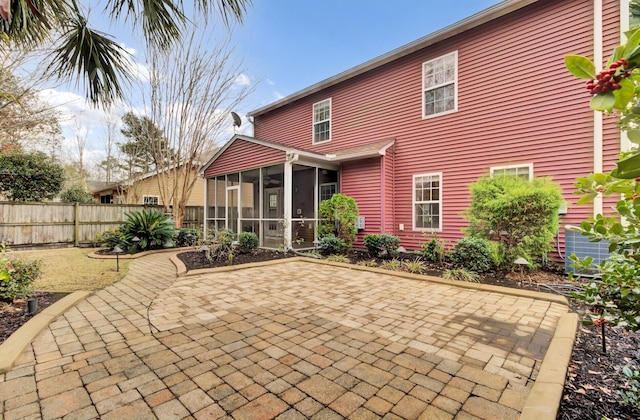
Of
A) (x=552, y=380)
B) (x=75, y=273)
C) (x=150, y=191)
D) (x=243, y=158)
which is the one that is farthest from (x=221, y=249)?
(x=150, y=191)

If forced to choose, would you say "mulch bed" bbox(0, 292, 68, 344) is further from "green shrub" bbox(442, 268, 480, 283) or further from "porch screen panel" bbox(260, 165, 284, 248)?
"green shrub" bbox(442, 268, 480, 283)

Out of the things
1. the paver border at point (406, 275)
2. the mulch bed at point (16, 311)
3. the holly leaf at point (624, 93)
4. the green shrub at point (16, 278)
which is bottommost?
the paver border at point (406, 275)

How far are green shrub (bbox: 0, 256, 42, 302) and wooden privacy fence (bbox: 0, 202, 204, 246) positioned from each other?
21.0 ft

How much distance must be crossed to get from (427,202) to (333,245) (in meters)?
2.85

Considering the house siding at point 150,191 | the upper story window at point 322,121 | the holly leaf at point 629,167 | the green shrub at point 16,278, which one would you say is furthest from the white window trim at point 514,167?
the house siding at point 150,191

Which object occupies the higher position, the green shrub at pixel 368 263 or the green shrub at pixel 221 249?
the green shrub at pixel 221 249

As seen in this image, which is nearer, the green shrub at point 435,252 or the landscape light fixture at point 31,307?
the landscape light fixture at point 31,307

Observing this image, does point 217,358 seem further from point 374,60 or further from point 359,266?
point 374,60

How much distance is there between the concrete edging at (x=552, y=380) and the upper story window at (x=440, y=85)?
625 cm

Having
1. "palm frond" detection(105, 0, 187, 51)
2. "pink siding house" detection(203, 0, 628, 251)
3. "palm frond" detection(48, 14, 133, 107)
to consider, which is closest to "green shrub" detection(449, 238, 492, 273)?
"pink siding house" detection(203, 0, 628, 251)

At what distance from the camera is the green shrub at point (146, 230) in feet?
28.2

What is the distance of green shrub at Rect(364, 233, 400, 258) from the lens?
7.10m

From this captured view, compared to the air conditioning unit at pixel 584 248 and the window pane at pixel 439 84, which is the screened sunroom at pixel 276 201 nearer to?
the window pane at pixel 439 84

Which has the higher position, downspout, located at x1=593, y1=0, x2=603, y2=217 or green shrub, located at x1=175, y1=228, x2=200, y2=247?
downspout, located at x1=593, y1=0, x2=603, y2=217
